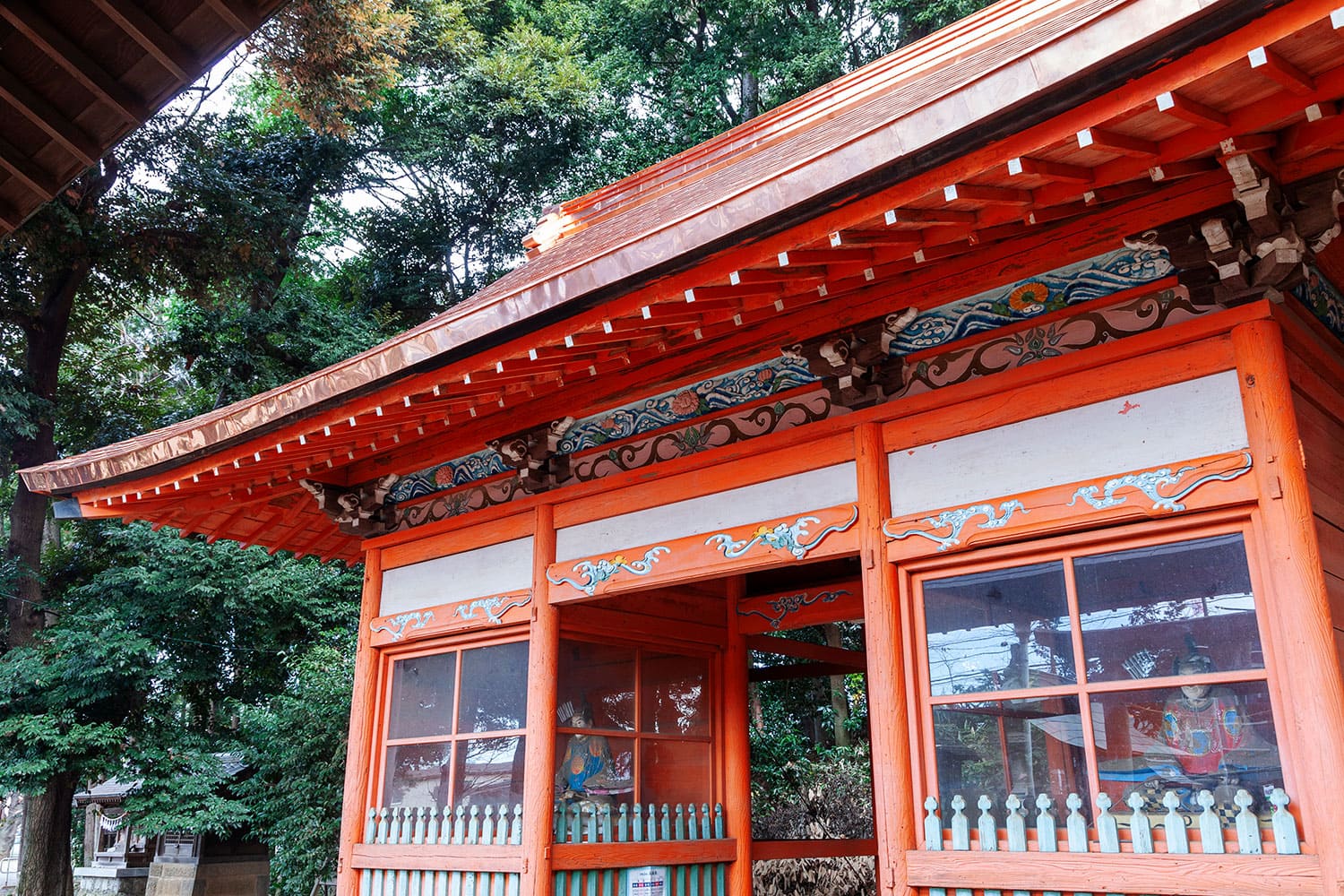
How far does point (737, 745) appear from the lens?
16.8ft

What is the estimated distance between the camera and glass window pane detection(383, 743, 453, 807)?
15.4 feet

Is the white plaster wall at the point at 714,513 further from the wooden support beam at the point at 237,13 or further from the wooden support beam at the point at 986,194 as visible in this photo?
the wooden support beam at the point at 237,13

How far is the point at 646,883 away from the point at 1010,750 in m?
2.13

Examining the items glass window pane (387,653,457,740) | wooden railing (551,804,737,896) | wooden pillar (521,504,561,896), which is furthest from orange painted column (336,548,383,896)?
wooden railing (551,804,737,896)

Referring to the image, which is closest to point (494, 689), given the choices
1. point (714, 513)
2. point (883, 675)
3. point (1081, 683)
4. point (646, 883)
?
point (646, 883)

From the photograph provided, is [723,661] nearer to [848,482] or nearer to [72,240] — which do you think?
[848,482]

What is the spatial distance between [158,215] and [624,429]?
10504 mm

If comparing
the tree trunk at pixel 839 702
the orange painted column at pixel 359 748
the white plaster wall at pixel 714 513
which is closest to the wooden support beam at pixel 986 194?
the white plaster wall at pixel 714 513

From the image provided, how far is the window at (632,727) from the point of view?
4.50m

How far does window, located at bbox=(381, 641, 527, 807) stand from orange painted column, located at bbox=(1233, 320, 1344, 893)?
→ 2983 mm

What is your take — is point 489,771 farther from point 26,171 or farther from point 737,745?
point 26,171

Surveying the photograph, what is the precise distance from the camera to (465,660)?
4.75 meters

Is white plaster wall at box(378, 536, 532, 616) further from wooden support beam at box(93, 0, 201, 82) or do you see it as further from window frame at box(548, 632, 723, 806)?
wooden support beam at box(93, 0, 201, 82)

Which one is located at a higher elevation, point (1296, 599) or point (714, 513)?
point (714, 513)
